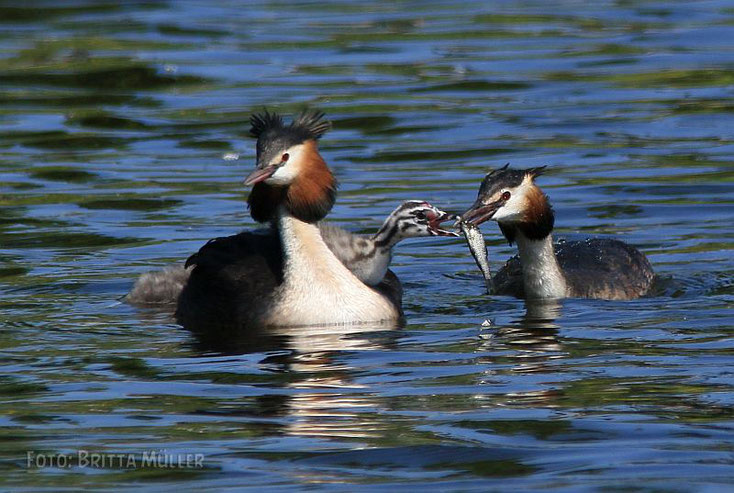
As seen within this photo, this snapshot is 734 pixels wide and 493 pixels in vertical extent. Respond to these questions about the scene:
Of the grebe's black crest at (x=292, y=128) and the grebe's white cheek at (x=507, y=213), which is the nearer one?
the grebe's black crest at (x=292, y=128)

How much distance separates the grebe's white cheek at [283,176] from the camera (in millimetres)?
10672

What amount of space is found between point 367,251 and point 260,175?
4.72 feet

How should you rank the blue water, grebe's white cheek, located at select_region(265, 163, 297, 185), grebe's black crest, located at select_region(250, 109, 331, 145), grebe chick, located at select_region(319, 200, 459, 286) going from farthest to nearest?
grebe chick, located at select_region(319, 200, 459, 286)
grebe's black crest, located at select_region(250, 109, 331, 145)
grebe's white cheek, located at select_region(265, 163, 297, 185)
the blue water

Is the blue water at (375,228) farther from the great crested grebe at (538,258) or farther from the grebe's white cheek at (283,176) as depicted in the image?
the grebe's white cheek at (283,176)

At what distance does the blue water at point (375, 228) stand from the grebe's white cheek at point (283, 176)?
2.86ft

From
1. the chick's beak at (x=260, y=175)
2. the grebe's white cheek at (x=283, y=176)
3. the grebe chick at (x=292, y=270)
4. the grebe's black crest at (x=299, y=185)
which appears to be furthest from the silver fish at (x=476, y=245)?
the chick's beak at (x=260, y=175)

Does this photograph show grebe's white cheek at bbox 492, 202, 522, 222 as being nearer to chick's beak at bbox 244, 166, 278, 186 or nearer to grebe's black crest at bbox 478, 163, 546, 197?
grebe's black crest at bbox 478, 163, 546, 197

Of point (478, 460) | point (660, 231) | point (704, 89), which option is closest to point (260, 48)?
point (704, 89)

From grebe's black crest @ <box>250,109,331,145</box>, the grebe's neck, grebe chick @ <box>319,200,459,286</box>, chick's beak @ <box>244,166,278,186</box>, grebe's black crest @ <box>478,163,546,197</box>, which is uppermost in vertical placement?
grebe's black crest @ <box>250,109,331,145</box>

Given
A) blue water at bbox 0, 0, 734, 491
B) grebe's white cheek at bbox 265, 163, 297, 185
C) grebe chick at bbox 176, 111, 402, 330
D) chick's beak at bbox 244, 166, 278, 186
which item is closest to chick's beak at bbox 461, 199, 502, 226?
blue water at bbox 0, 0, 734, 491

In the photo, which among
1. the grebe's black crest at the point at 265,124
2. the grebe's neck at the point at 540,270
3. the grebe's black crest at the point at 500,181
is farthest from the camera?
the grebe's neck at the point at 540,270

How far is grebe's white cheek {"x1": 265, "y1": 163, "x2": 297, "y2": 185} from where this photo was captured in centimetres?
1067

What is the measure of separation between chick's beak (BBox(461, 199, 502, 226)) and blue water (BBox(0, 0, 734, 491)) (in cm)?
53

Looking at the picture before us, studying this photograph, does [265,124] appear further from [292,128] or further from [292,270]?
[292,270]
